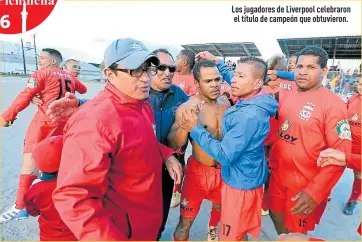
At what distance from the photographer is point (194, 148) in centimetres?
276

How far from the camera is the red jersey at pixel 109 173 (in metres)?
1.17

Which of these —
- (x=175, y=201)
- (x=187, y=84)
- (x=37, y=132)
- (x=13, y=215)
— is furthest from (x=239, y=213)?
(x=187, y=84)

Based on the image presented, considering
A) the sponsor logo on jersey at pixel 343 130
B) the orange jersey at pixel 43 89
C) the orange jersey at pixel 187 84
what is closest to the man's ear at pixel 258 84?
the sponsor logo on jersey at pixel 343 130

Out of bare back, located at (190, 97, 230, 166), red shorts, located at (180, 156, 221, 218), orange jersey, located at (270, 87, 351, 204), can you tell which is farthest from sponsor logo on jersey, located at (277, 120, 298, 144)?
red shorts, located at (180, 156, 221, 218)

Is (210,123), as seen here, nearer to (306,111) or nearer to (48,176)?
(306,111)

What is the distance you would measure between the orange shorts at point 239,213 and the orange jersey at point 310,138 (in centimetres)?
46

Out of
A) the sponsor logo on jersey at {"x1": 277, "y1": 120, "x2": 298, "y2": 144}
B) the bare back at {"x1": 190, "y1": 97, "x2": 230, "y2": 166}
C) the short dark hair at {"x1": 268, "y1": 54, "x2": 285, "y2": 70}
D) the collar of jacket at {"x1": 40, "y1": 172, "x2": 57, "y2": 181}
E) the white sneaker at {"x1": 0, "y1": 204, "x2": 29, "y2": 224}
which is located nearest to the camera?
the collar of jacket at {"x1": 40, "y1": 172, "x2": 57, "y2": 181}

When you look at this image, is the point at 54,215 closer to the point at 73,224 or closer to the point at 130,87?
the point at 73,224

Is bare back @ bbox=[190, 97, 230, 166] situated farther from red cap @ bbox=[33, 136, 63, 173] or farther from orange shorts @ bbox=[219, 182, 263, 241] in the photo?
red cap @ bbox=[33, 136, 63, 173]

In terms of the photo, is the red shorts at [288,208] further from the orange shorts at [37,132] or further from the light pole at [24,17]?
the light pole at [24,17]

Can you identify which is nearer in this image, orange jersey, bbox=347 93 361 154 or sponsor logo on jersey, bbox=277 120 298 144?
sponsor logo on jersey, bbox=277 120 298 144

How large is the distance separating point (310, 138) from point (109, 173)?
1.83 metres

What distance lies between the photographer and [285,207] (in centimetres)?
250

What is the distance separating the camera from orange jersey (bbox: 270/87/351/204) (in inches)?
87.0
